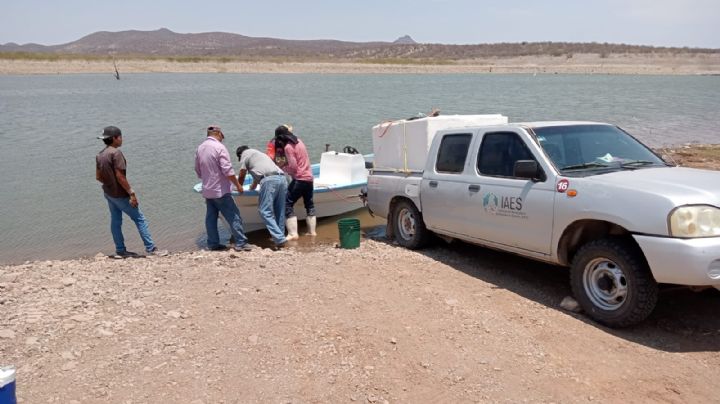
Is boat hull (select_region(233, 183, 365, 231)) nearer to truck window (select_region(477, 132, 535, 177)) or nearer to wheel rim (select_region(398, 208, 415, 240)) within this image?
wheel rim (select_region(398, 208, 415, 240))

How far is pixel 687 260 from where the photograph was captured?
4.71 metres

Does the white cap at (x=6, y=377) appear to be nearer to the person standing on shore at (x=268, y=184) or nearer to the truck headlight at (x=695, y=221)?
the truck headlight at (x=695, y=221)

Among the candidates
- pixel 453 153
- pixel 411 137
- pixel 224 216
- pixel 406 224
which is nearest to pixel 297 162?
pixel 224 216

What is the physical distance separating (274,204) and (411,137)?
9.24 feet

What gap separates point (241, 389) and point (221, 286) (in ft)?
7.58

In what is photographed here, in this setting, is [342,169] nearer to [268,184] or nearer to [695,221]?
[268,184]

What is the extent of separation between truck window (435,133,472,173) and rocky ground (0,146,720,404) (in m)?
1.37

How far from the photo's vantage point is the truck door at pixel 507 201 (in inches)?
237

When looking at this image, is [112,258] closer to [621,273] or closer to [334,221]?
[334,221]

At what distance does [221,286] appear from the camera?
21.6 ft

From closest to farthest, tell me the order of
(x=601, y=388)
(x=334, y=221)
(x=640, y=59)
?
(x=601, y=388) → (x=334, y=221) → (x=640, y=59)

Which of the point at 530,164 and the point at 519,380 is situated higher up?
the point at 530,164

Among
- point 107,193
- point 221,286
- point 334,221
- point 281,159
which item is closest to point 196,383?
point 221,286

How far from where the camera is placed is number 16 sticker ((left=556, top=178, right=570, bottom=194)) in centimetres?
574
